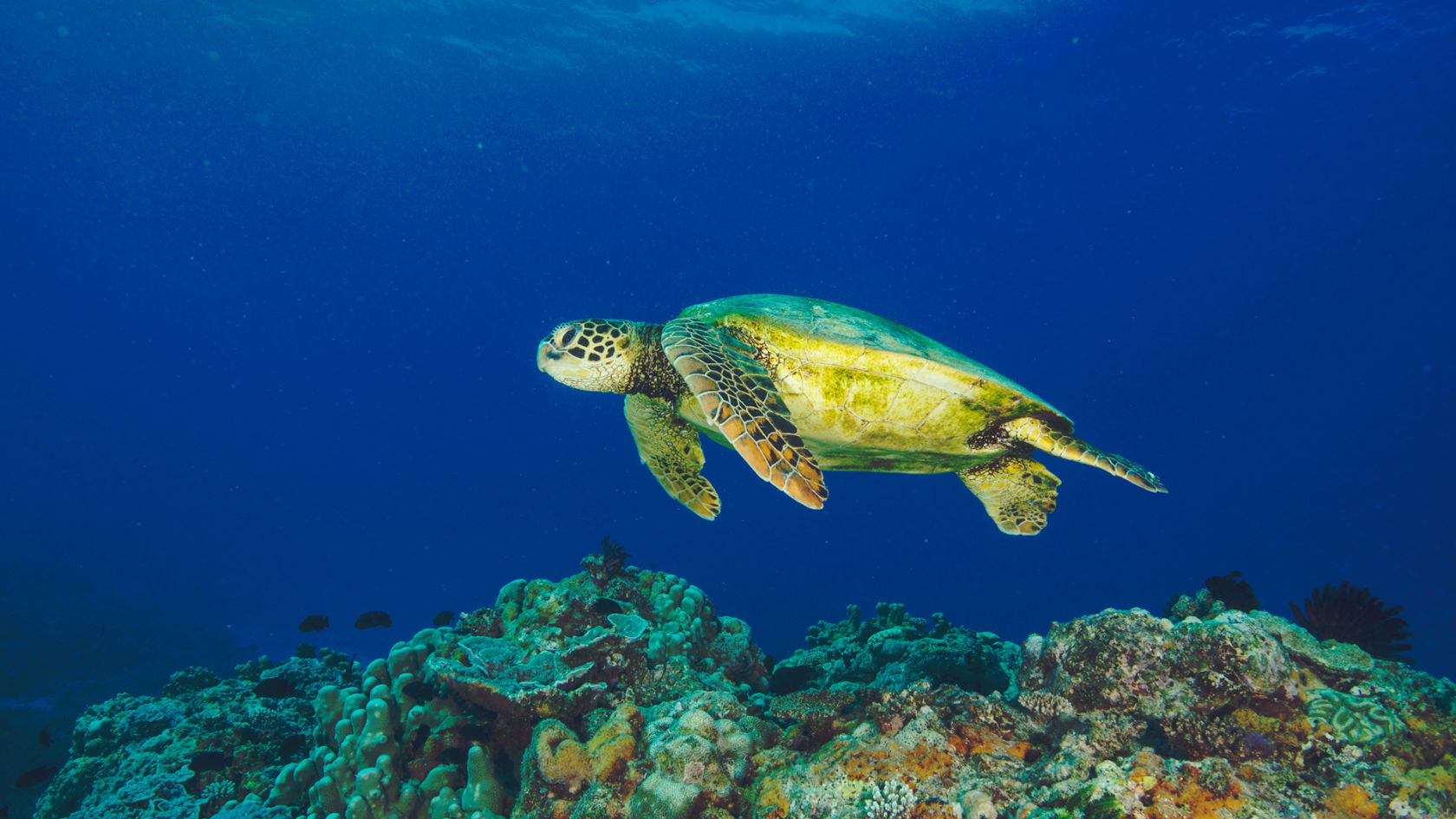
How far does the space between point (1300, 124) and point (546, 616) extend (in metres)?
52.7

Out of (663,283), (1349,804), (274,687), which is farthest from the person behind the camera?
(663,283)

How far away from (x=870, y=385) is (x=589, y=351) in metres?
2.32

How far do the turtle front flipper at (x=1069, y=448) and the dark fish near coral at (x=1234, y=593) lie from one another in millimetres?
766

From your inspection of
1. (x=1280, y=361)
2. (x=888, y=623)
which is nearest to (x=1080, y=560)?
(x=1280, y=361)

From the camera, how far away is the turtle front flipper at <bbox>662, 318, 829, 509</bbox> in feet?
9.37

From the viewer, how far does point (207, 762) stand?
4.03 metres

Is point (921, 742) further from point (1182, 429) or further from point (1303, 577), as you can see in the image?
point (1182, 429)

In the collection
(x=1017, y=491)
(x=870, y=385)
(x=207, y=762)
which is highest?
(x=870, y=385)

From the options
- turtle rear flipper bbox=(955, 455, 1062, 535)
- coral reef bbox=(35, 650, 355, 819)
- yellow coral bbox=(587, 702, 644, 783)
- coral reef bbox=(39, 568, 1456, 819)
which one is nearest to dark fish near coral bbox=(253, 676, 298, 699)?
coral reef bbox=(35, 650, 355, 819)

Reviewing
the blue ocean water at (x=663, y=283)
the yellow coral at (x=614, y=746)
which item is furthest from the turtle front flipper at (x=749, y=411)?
the blue ocean water at (x=663, y=283)

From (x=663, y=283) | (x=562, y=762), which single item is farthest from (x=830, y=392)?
(x=663, y=283)

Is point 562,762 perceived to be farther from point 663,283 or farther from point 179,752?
point 663,283

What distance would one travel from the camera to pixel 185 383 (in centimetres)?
7888

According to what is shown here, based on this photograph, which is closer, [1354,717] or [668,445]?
[1354,717]
